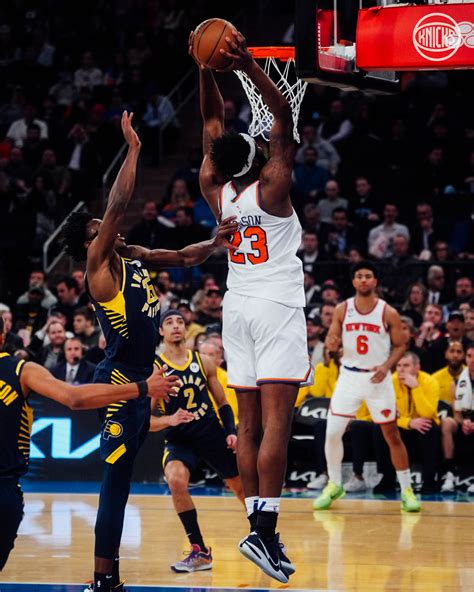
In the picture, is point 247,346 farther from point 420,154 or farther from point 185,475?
point 420,154

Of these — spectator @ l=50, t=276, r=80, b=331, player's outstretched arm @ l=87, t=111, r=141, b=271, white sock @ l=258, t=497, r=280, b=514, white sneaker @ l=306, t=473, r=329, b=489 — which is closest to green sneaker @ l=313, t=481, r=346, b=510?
white sneaker @ l=306, t=473, r=329, b=489

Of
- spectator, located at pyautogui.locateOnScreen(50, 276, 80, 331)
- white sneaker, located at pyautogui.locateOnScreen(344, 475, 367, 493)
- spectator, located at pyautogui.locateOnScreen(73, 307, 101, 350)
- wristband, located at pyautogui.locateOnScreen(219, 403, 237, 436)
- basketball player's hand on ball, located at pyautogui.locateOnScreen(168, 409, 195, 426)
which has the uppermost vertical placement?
spectator, located at pyautogui.locateOnScreen(50, 276, 80, 331)

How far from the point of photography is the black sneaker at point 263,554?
643 cm

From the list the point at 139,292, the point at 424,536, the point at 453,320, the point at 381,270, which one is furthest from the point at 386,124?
the point at 139,292

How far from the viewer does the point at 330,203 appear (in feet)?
53.1

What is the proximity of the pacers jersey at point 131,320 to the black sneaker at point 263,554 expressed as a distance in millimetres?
1368

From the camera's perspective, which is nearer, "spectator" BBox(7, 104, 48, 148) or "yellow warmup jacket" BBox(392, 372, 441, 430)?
"yellow warmup jacket" BBox(392, 372, 441, 430)

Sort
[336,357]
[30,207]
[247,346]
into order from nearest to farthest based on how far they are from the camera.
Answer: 1. [247,346]
2. [336,357]
3. [30,207]

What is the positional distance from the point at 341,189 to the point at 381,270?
2229 millimetres

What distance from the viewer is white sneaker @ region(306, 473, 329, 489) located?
40.1 feet

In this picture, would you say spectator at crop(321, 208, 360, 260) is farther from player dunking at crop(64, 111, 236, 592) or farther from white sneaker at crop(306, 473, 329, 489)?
player dunking at crop(64, 111, 236, 592)

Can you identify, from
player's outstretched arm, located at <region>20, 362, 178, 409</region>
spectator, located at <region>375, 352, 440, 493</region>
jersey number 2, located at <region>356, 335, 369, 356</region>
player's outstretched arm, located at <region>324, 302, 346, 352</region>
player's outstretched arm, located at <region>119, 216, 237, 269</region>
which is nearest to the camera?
player's outstretched arm, located at <region>20, 362, 178, 409</region>

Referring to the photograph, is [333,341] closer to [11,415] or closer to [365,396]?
[365,396]

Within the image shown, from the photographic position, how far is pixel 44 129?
19.2 metres
